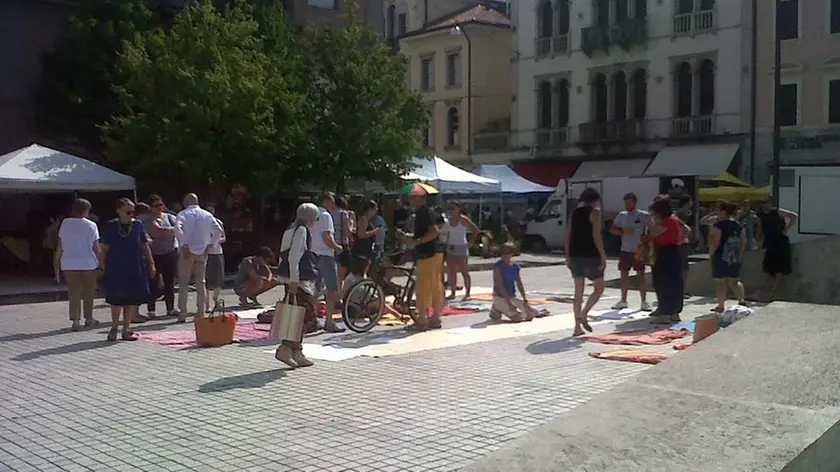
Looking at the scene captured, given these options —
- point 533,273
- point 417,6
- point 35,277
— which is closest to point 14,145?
point 35,277

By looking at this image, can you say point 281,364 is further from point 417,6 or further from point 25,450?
point 417,6

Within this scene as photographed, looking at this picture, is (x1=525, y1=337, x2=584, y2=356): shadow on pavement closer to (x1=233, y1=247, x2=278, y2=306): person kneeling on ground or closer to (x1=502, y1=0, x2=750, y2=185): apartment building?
(x1=233, y1=247, x2=278, y2=306): person kneeling on ground

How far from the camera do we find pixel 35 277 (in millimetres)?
20703

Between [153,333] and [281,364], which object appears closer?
[281,364]

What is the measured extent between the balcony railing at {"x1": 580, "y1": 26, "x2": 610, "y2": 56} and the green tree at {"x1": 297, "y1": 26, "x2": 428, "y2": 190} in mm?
19054

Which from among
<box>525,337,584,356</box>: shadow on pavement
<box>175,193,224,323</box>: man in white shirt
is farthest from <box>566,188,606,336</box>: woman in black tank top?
<box>175,193,224,323</box>: man in white shirt

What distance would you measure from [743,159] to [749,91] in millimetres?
2721

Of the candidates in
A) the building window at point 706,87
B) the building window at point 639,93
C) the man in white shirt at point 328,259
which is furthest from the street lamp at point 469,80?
the man in white shirt at point 328,259

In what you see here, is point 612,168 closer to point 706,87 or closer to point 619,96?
point 619,96

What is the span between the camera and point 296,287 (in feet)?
30.4

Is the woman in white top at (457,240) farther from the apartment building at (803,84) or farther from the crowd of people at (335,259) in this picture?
the apartment building at (803,84)

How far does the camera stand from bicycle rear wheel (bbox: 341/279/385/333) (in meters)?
11.7

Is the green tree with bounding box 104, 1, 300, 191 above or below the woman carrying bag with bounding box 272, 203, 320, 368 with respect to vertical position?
above

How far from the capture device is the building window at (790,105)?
Answer: 35812 millimetres
